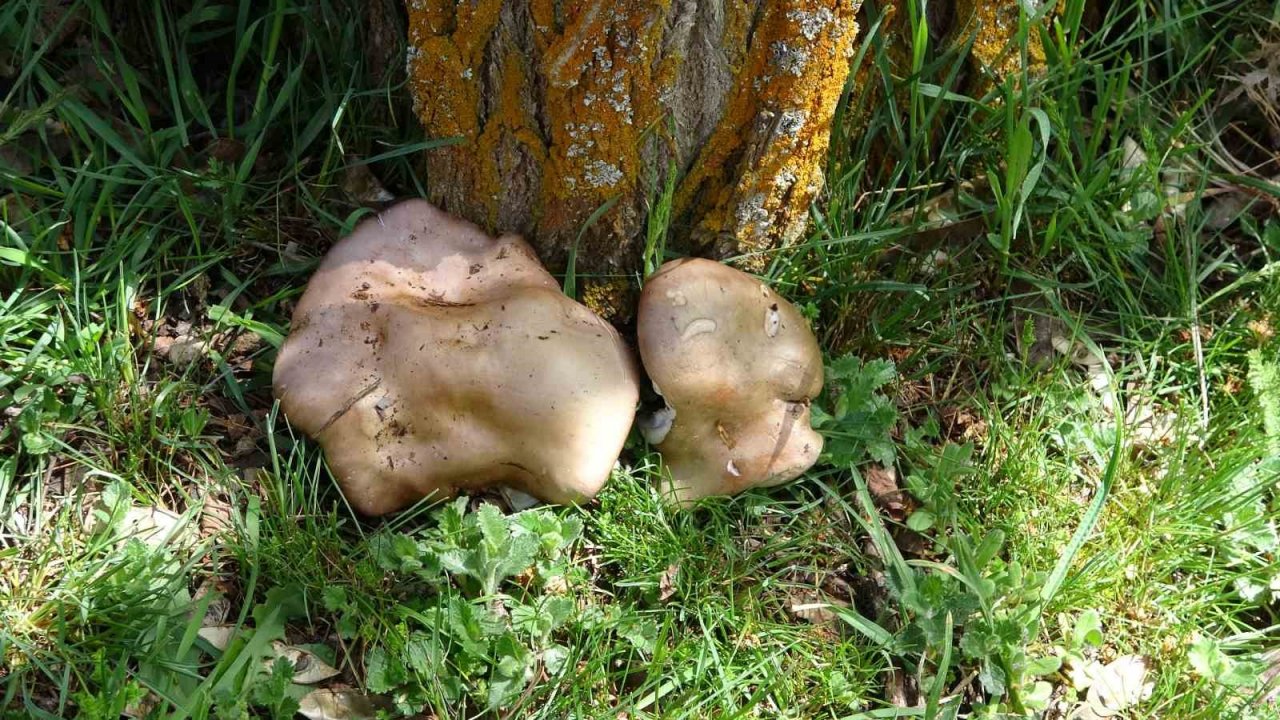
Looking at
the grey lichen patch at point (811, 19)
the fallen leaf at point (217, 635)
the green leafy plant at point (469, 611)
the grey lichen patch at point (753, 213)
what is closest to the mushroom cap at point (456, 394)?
the green leafy plant at point (469, 611)

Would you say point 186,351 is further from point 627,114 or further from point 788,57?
point 788,57

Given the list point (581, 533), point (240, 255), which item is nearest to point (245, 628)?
point (581, 533)

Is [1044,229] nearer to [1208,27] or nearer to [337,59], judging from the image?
[1208,27]

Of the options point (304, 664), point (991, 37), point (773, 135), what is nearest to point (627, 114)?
point (773, 135)

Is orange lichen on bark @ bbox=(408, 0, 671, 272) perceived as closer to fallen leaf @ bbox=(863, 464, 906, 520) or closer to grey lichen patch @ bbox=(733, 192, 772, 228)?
grey lichen patch @ bbox=(733, 192, 772, 228)

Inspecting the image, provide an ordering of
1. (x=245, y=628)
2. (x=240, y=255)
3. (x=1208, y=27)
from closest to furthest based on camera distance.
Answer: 1. (x=245, y=628)
2. (x=240, y=255)
3. (x=1208, y=27)

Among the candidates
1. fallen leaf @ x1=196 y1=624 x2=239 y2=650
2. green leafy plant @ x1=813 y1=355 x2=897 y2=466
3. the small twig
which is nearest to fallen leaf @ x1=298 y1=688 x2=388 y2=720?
fallen leaf @ x1=196 y1=624 x2=239 y2=650
